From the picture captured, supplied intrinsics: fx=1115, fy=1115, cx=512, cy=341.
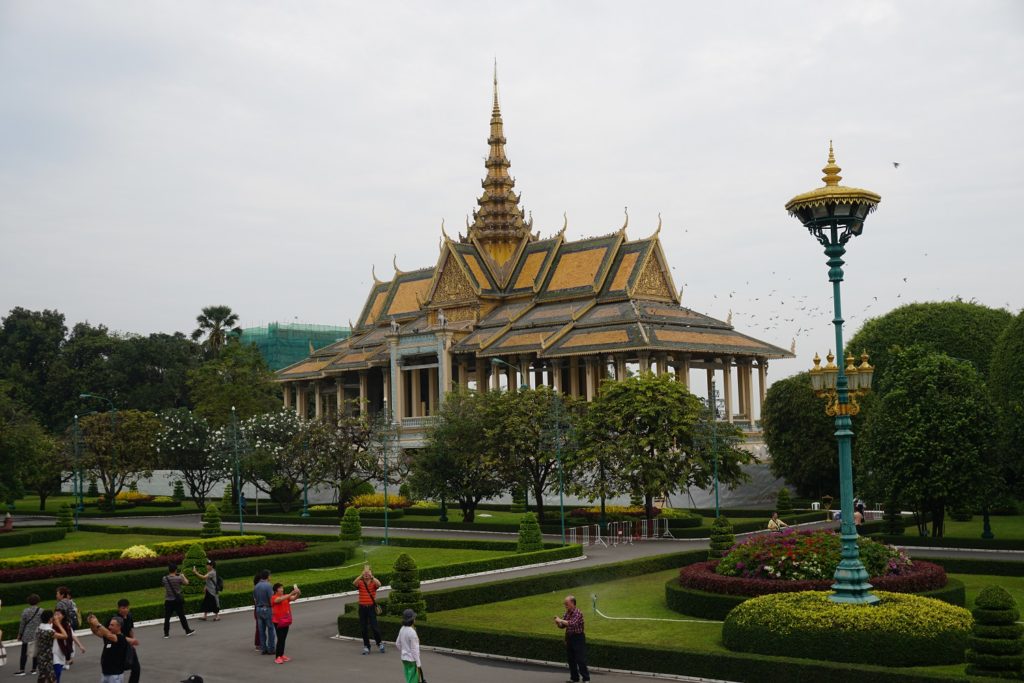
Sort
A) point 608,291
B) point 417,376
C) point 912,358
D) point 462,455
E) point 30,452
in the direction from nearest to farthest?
point 912,358
point 462,455
point 30,452
point 608,291
point 417,376

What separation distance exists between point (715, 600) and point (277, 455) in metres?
35.4

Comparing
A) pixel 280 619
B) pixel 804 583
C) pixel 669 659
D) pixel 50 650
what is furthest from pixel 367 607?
pixel 804 583

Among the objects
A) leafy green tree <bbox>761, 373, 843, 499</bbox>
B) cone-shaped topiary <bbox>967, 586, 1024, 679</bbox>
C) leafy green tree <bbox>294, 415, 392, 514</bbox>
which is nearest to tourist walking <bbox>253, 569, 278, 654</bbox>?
cone-shaped topiary <bbox>967, 586, 1024, 679</bbox>

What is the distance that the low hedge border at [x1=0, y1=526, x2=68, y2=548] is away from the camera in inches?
1674

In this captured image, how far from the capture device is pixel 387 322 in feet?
268

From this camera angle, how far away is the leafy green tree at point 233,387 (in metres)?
73.8

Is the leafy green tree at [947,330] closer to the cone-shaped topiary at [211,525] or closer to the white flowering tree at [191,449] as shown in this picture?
the cone-shaped topiary at [211,525]

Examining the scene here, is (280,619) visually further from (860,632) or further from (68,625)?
(860,632)

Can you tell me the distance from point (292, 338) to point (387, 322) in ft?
135

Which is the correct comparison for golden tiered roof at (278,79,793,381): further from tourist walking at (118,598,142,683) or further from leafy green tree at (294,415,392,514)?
tourist walking at (118,598,142,683)

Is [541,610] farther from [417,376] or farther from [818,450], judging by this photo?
[417,376]

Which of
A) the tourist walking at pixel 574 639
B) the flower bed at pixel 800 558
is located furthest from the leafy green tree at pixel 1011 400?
the tourist walking at pixel 574 639

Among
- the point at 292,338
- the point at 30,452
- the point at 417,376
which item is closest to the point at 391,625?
the point at 30,452

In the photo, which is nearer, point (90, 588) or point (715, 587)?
point (715, 587)
